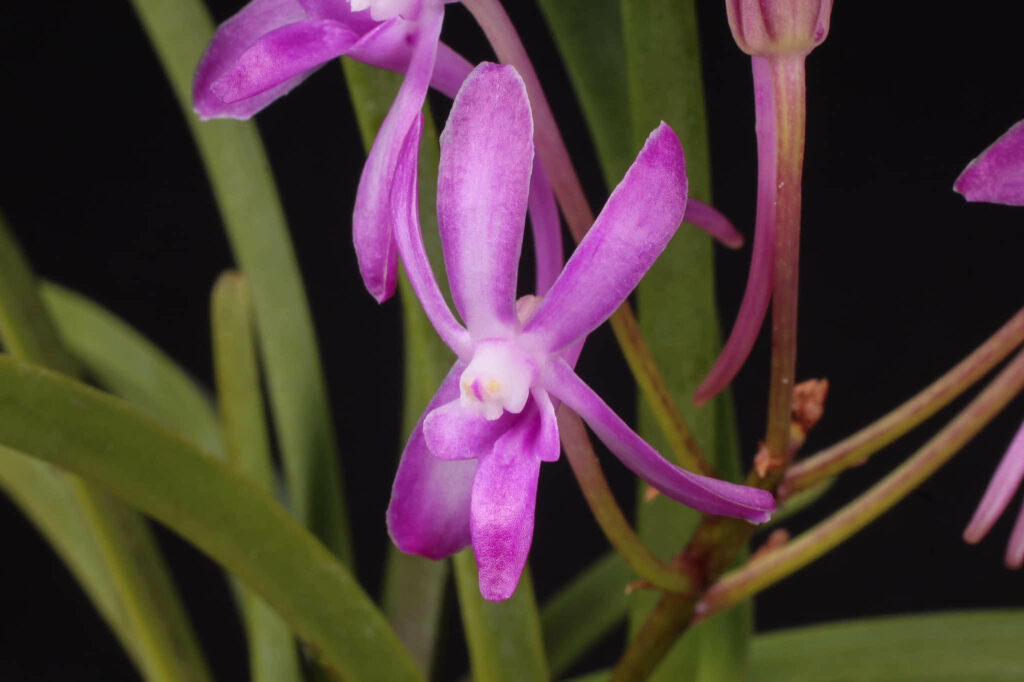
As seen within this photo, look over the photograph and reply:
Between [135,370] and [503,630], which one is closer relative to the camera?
[503,630]

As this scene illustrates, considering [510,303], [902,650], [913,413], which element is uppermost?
[510,303]

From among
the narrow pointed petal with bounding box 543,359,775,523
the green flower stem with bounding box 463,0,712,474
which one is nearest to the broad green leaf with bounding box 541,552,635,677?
the green flower stem with bounding box 463,0,712,474

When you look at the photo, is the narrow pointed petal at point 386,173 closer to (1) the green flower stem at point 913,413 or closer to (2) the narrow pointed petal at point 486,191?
(2) the narrow pointed petal at point 486,191

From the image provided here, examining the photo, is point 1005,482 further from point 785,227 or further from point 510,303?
point 510,303

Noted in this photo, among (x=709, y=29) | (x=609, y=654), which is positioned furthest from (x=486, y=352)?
(x=609, y=654)

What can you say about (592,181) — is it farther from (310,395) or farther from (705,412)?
(705,412)

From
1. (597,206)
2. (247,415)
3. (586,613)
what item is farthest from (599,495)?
(597,206)
